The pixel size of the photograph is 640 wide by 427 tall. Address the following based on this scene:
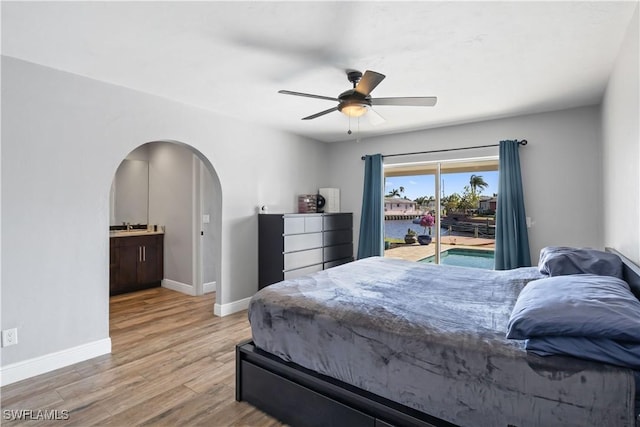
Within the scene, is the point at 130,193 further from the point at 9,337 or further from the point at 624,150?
the point at 624,150

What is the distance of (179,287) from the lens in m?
5.06

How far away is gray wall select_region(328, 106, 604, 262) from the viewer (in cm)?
355

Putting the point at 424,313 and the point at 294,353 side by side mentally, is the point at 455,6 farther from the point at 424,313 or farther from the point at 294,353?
the point at 294,353

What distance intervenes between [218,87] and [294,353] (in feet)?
8.16

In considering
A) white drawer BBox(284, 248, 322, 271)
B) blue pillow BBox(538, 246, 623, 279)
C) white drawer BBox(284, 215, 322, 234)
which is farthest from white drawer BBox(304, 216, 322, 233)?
blue pillow BBox(538, 246, 623, 279)

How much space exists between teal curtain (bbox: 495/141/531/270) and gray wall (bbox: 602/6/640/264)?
2.75 ft

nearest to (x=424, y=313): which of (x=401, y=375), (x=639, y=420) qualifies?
(x=401, y=375)

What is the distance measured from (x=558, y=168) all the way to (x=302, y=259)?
3.31 meters

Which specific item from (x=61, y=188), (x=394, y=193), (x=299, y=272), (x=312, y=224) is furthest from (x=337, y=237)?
(x=61, y=188)

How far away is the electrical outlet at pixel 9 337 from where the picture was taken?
2.39 metres

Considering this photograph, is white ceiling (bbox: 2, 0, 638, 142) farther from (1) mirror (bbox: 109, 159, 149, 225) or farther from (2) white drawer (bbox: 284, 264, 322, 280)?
(1) mirror (bbox: 109, 159, 149, 225)

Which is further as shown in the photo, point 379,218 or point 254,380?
point 379,218

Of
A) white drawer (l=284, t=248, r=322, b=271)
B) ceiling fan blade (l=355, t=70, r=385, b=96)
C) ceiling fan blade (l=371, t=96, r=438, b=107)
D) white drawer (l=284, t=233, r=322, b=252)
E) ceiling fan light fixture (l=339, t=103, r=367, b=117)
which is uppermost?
→ ceiling fan blade (l=355, t=70, r=385, b=96)

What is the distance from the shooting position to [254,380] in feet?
6.77
